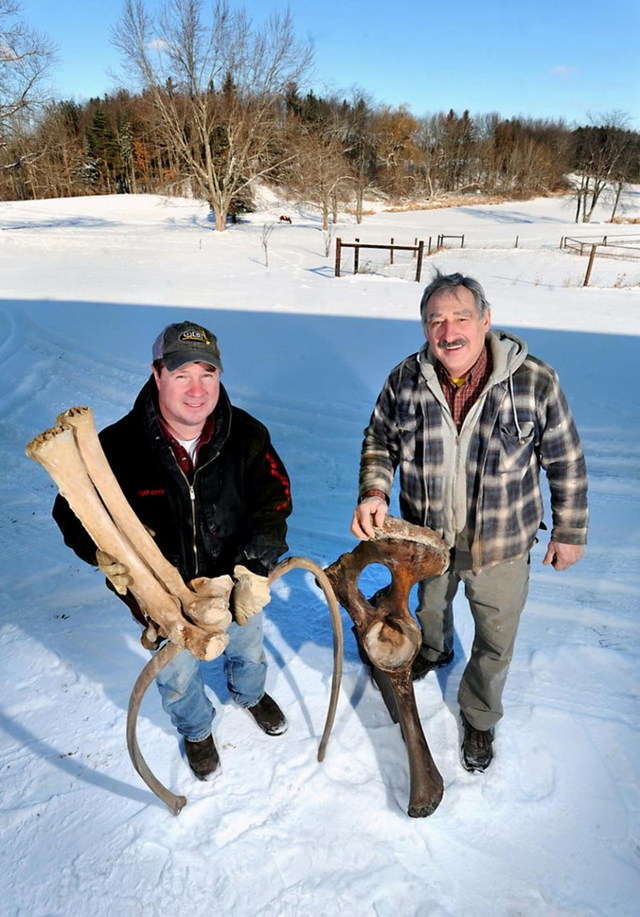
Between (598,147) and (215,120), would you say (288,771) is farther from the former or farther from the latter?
(598,147)

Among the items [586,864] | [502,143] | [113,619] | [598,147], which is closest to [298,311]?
[113,619]

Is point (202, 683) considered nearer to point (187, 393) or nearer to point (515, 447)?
point (187, 393)

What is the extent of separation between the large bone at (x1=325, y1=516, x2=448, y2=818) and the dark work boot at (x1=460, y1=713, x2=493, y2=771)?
22cm

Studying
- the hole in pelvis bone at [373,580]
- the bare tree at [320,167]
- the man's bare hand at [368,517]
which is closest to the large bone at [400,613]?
the man's bare hand at [368,517]

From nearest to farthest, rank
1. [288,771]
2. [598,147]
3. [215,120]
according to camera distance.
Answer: [288,771] < [215,120] < [598,147]

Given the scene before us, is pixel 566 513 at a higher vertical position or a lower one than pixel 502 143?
lower

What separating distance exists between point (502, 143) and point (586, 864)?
229 feet

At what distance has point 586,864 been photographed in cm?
192

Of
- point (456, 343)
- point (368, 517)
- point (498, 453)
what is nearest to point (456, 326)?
point (456, 343)

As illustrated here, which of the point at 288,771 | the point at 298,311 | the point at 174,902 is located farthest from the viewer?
the point at 298,311

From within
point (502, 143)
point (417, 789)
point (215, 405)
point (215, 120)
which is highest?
point (502, 143)

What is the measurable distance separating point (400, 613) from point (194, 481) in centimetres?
87

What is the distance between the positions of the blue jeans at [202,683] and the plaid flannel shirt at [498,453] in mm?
815

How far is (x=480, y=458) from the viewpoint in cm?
190
